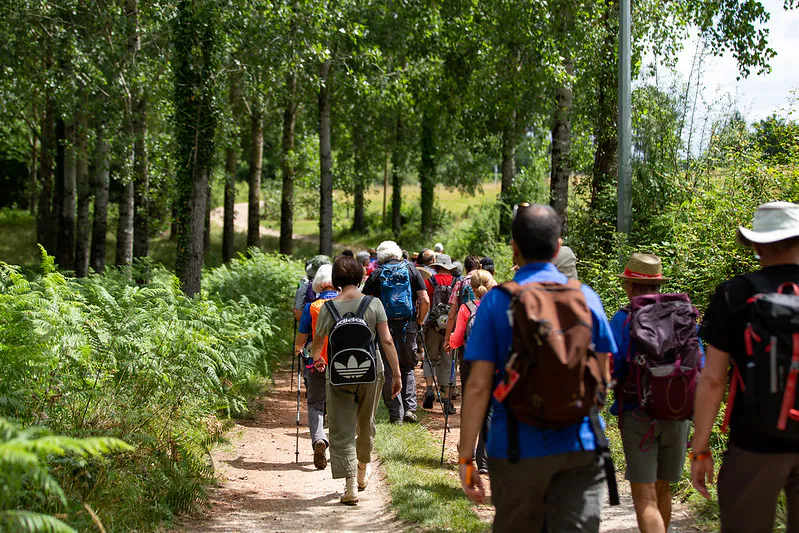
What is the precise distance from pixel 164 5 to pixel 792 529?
16.7 meters

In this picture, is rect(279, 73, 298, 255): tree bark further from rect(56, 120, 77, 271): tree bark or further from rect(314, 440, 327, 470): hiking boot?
rect(314, 440, 327, 470): hiking boot

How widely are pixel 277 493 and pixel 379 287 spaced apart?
2.95 meters

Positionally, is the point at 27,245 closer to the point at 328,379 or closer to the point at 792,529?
the point at 328,379

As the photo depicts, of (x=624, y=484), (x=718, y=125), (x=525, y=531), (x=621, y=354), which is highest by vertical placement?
(x=718, y=125)

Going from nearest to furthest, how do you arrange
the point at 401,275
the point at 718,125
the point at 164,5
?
the point at 401,275
the point at 718,125
the point at 164,5

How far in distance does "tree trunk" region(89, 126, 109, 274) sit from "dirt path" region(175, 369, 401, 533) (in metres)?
11.4

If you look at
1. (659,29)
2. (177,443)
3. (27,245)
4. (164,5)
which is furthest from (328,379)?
(27,245)

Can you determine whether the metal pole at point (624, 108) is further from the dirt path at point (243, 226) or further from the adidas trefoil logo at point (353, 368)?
the dirt path at point (243, 226)

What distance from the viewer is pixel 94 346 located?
25.1 feet

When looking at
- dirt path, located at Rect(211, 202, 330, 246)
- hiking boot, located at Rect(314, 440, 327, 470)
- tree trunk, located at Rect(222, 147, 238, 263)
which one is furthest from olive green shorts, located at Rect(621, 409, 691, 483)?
dirt path, located at Rect(211, 202, 330, 246)

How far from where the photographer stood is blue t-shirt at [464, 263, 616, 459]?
351 centimetres

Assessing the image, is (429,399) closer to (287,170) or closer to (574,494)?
(574,494)

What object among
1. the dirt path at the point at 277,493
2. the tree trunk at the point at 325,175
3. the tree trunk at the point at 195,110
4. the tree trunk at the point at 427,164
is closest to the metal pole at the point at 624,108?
the dirt path at the point at 277,493

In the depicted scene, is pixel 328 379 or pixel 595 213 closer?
pixel 328 379
